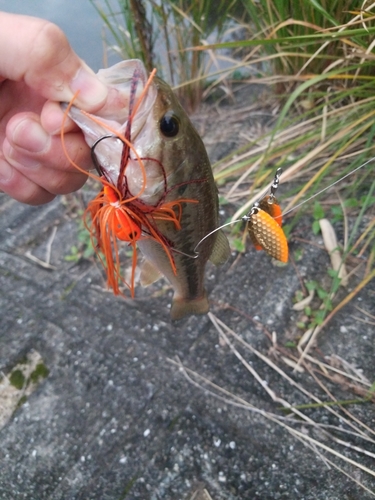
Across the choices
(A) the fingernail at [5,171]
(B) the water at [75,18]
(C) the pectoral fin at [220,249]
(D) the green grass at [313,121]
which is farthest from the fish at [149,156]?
(B) the water at [75,18]

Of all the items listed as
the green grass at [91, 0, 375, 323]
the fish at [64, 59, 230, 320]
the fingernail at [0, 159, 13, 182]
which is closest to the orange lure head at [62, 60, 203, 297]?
the fish at [64, 59, 230, 320]

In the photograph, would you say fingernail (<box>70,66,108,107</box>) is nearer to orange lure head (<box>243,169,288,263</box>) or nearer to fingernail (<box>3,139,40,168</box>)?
fingernail (<box>3,139,40,168</box>)

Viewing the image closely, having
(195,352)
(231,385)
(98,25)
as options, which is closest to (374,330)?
(231,385)

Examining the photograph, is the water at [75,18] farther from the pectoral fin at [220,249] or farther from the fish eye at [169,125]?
the fish eye at [169,125]

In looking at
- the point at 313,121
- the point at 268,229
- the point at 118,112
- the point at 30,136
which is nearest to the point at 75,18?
the point at 313,121

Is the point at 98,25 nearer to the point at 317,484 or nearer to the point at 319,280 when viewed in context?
the point at 319,280

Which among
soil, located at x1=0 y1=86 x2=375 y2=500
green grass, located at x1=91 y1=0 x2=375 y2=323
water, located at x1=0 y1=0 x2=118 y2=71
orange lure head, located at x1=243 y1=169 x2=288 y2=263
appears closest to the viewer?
orange lure head, located at x1=243 y1=169 x2=288 y2=263

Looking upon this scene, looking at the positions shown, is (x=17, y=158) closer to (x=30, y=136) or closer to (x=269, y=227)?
(x=30, y=136)
